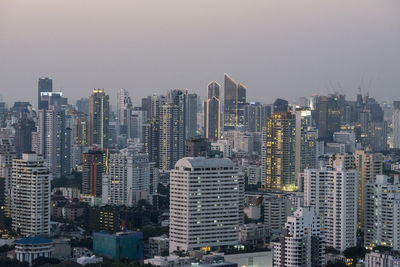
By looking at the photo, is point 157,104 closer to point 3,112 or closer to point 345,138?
point 345,138

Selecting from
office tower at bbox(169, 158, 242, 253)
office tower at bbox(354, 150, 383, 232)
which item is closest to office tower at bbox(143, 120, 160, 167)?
office tower at bbox(354, 150, 383, 232)

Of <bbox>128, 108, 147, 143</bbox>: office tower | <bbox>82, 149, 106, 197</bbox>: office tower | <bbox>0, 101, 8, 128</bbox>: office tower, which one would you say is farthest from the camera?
<bbox>128, 108, 147, 143</bbox>: office tower

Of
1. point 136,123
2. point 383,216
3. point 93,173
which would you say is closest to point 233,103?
A: point 136,123

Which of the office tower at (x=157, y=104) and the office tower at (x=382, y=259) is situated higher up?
the office tower at (x=157, y=104)

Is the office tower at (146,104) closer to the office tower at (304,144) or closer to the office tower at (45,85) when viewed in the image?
the office tower at (45,85)

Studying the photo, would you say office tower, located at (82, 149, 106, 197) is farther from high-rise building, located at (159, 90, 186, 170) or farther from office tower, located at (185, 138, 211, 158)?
high-rise building, located at (159, 90, 186, 170)

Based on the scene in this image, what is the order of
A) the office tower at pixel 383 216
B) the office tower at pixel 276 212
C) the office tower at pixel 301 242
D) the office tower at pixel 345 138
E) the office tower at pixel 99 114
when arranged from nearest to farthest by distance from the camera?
the office tower at pixel 301 242
the office tower at pixel 383 216
the office tower at pixel 276 212
the office tower at pixel 345 138
the office tower at pixel 99 114

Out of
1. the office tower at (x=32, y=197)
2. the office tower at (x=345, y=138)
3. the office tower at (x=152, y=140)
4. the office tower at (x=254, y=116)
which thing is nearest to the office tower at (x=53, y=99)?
the office tower at (x=254, y=116)
